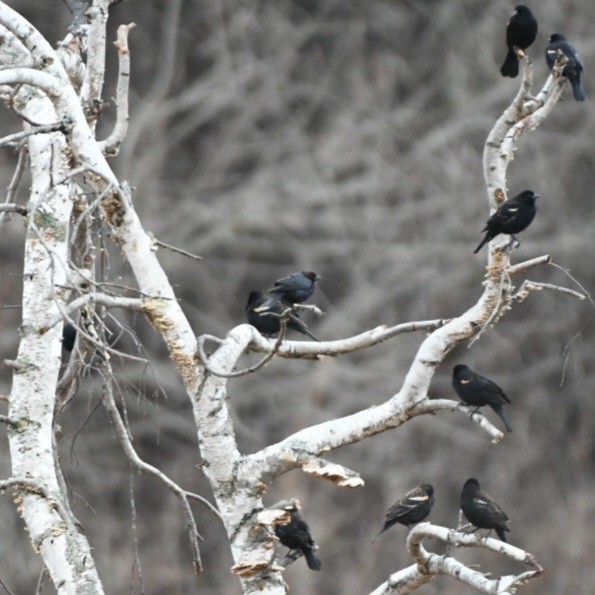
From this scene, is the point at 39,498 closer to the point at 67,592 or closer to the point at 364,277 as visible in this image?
the point at 67,592

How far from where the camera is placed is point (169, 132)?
72.3 ft

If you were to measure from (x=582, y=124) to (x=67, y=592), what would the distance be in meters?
17.7

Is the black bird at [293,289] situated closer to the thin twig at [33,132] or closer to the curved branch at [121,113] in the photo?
the curved branch at [121,113]

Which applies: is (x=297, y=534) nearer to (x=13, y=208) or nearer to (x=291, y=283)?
(x=291, y=283)

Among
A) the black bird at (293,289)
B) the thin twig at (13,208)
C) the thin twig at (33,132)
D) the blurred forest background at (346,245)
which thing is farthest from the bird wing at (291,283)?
the blurred forest background at (346,245)

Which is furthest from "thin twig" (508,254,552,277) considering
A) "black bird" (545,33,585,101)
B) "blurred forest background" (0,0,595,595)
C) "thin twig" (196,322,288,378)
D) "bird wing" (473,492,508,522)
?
"blurred forest background" (0,0,595,595)

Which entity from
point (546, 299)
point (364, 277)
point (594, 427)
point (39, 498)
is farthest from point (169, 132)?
point (39, 498)

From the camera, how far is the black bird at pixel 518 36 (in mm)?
7977

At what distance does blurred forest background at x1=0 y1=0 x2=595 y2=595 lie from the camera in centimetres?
1880

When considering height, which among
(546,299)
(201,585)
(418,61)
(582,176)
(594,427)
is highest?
(418,61)

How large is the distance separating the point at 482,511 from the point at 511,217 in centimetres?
233

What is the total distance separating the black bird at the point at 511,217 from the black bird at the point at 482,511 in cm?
191

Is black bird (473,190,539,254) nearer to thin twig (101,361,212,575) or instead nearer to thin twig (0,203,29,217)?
thin twig (101,361,212,575)

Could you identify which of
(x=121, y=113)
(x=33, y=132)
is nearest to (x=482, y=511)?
(x=121, y=113)
